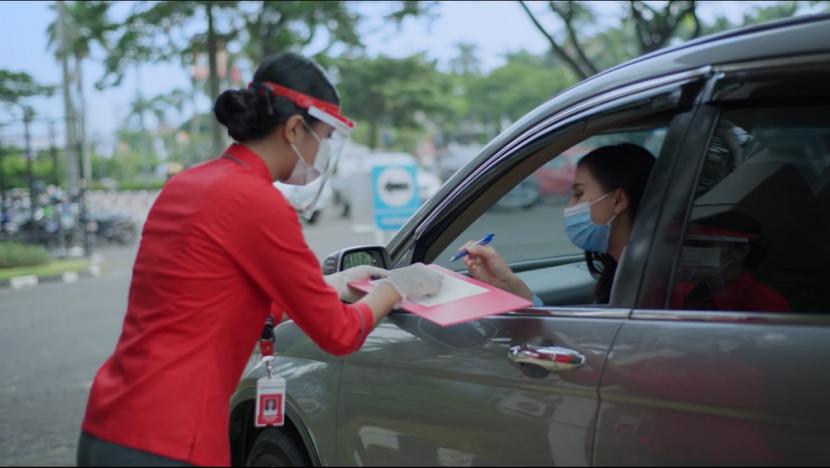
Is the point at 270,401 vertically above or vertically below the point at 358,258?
below

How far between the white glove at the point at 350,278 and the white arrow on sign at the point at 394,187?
7.01m

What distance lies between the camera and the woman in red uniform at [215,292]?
67.2 inches

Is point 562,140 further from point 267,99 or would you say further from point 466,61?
point 466,61

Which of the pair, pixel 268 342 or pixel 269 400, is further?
pixel 268 342

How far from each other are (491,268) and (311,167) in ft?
2.16

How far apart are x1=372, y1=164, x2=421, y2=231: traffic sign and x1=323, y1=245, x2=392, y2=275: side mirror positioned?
6709 millimetres

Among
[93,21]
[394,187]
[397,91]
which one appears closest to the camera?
[394,187]

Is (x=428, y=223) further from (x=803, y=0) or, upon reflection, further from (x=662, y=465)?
(x=803, y=0)

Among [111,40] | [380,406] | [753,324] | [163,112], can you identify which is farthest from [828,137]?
[163,112]

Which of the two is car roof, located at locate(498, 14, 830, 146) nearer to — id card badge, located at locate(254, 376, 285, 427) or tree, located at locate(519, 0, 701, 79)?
id card badge, located at locate(254, 376, 285, 427)

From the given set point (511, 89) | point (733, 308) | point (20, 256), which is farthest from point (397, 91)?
point (733, 308)

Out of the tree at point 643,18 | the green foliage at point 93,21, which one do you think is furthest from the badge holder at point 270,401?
the green foliage at point 93,21

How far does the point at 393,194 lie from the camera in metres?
9.33

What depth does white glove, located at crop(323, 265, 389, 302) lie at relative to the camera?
85.7 inches
